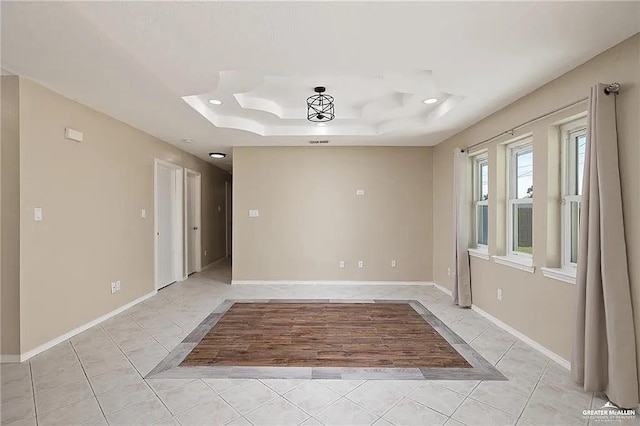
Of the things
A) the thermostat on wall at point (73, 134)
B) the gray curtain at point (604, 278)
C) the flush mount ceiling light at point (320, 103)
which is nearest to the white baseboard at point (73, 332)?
the thermostat on wall at point (73, 134)

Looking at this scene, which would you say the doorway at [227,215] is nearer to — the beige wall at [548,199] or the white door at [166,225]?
the white door at [166,225]

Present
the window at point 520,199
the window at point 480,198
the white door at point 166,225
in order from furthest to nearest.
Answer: the white door at point 166,225
the window at point 480,198
the window at point 520,199

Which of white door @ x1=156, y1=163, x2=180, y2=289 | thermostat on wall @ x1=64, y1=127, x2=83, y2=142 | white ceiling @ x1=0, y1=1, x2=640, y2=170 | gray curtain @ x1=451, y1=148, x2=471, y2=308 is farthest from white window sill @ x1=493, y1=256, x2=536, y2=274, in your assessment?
white door @ x1=156, y1=163, x2=180, y2=289

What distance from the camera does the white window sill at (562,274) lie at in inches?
105

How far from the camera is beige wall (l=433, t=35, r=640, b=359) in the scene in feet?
7.09

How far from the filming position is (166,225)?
564 centimetres

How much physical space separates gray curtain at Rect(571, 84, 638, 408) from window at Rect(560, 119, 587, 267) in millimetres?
620

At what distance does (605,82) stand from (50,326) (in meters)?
5.12

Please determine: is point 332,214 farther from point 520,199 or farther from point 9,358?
point 9,358

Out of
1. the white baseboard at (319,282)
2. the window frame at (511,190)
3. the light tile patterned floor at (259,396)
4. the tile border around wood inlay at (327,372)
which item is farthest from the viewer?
the white baseboard at (319,282)

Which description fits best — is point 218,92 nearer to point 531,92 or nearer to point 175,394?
point 175,394

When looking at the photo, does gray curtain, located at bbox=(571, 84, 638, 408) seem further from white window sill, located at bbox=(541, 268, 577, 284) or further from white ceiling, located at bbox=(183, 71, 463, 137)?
white ceiling, located at bbox=(183, 71, 463, 137)

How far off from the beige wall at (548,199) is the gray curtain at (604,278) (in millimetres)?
73

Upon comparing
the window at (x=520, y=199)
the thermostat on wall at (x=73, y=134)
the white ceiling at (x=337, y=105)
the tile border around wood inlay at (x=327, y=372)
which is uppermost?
the white ceiling at (x=337, y=105)
